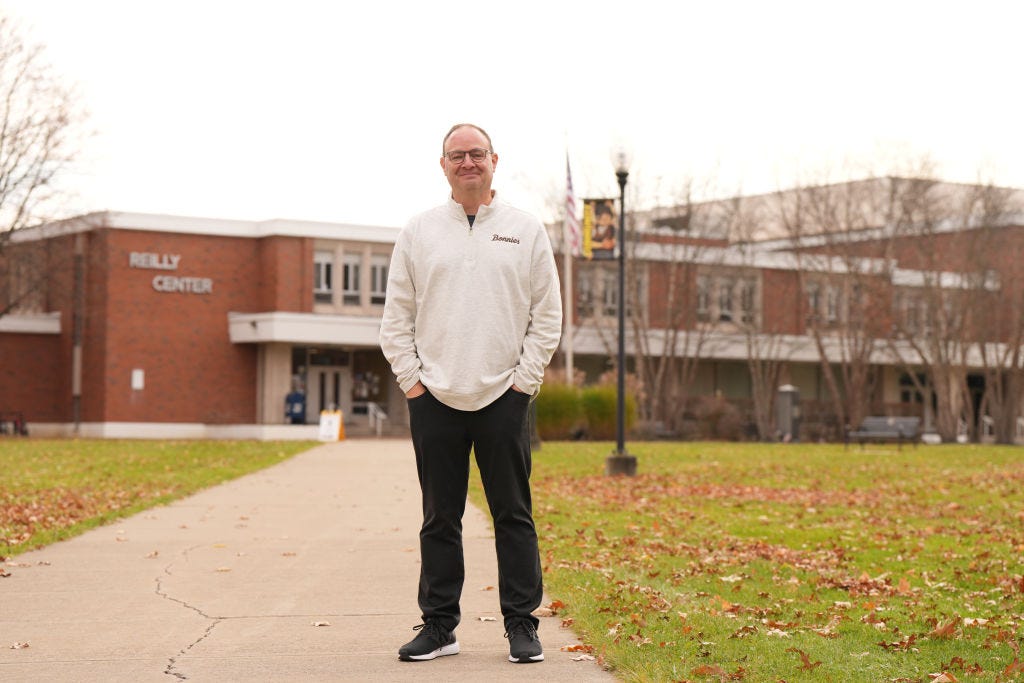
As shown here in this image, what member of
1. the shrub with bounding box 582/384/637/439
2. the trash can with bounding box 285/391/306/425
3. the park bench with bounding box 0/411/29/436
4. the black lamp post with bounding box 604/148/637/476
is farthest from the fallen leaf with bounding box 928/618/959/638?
the trash can with bounding box 285/391/306/425

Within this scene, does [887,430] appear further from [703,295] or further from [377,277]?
[377,277]

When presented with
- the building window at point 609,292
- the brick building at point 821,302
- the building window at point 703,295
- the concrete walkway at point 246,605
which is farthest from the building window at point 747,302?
the concrete walkway at point 246,605

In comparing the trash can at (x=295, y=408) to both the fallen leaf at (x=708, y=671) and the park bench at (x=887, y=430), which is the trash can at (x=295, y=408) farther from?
A: the fallen leaf at (x=708, y=671)

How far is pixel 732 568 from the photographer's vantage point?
33.3 ft

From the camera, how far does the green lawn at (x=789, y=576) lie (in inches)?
247

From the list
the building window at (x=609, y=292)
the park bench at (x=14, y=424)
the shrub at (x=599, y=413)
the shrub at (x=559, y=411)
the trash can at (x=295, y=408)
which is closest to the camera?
the shrub at (x=559, y=411)

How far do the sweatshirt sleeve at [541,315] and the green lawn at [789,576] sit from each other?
4.41 feet

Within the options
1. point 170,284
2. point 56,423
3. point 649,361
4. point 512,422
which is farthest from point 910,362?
Answer: point 512,422

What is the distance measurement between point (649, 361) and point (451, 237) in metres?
49.4

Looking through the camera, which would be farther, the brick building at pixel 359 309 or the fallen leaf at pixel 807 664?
the brick building at pixel 359 309

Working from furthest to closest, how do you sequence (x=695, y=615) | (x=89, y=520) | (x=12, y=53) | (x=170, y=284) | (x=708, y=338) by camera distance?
(x=708, y=338)
(x=170, y=284)
(x=12, y=53)
(x=89, y=520)
(x=695, y=615)

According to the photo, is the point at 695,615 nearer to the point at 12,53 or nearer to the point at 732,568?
the point at 732,568

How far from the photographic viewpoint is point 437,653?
20.0 ft

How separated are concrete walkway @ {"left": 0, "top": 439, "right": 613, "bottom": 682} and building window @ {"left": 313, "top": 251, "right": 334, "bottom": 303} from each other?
4112cm
